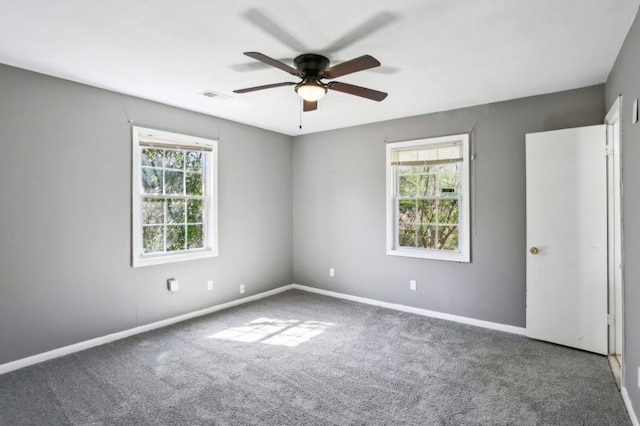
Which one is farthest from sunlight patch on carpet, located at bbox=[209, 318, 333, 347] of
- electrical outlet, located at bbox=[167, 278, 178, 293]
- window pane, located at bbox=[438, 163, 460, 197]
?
window pane, located at bbox=[438, 163, 460, 197]

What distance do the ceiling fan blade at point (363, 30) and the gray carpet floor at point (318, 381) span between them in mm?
2607

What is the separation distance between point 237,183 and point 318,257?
1.73m

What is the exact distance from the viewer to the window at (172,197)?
384 centimetres

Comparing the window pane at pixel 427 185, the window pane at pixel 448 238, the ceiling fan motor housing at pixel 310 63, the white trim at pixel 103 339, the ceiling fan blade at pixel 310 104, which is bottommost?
the white trim at pixel 103 339

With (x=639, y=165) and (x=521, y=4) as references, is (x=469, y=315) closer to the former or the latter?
(x=639, y=165)

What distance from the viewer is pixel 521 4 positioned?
2064 mm

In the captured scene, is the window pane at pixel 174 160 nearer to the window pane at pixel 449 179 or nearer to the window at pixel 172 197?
the window at pixel 172 197

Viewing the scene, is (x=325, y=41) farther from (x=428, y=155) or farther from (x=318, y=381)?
(x=318, y=381)

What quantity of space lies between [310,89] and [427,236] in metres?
2.68

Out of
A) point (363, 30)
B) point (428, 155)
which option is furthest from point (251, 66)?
Answer: point (428, 155)

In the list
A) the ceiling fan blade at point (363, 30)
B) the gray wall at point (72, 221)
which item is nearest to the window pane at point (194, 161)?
the gray wall at point (72, 221)

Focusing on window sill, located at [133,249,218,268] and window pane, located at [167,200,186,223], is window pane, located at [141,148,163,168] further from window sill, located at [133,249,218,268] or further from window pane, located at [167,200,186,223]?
window sill, located at [133,249,218,268]

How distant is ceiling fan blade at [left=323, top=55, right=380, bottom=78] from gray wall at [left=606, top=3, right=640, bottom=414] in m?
1.62

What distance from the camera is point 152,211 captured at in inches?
156
